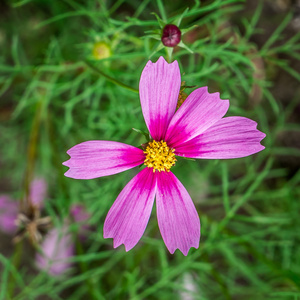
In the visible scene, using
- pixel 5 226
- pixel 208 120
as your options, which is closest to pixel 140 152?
pixel 208 120

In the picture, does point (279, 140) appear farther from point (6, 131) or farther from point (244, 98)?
point (6, 131)

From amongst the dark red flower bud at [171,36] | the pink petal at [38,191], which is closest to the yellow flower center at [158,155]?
the dark red flower bud at [171,36]

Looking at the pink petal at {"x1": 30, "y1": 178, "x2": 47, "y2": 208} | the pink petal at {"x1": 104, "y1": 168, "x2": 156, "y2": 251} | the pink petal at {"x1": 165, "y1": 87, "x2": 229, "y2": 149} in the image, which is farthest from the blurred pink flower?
the pink petal at {"x1": 165, "y1": 87, "x2": 229, "y2": 149}

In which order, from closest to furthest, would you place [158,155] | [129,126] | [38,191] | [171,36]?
[171,36]
[158,155]
[129,126]
[38,191]

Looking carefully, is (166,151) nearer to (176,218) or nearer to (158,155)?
(158,155)

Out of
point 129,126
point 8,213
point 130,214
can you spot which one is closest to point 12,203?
point 8,213

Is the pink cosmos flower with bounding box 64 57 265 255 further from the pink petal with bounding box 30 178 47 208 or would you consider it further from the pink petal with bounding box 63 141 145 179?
the pink petal with bounding box 30 178 47 208

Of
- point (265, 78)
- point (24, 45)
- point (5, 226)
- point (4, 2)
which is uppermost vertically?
point (4, 2)
